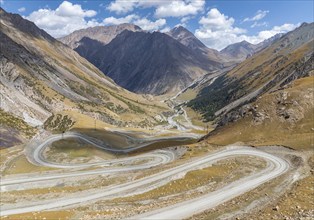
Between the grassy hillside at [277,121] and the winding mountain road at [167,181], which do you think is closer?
the winding mountain road at [167,181]

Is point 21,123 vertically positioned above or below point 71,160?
above

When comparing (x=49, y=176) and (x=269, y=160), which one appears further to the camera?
(x=49, y=176)

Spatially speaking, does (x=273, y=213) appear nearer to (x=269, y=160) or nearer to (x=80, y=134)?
(x=269, y=160)

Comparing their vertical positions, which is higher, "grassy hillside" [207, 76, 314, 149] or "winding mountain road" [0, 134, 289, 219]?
"grassy hillside" [207, 76, 314, 149]

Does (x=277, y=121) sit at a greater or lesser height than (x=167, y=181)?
greater

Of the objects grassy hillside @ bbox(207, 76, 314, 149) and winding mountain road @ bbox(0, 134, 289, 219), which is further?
grassy hillside @ bbox(207, 76, 314, 149)

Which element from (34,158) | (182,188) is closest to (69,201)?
(182,188)

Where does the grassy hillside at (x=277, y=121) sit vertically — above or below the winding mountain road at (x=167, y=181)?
above

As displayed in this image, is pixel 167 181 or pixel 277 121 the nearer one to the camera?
pixel 167 181

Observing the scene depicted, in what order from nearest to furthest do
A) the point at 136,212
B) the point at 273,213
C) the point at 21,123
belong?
1. the point at 273,213
2. the point at 136,212
3. the point at 21,123

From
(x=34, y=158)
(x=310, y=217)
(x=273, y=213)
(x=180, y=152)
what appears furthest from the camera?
(x=34, y=158)
